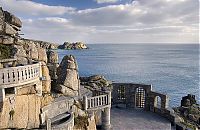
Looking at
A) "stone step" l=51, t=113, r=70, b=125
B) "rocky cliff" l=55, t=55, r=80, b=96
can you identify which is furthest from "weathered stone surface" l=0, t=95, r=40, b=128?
"rocky cliff" l=55, t=55, r=80, b=96

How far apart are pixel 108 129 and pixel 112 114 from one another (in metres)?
4.82

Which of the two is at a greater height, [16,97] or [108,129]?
[16,97]

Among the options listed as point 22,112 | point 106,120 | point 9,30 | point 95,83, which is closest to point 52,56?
point 9,30

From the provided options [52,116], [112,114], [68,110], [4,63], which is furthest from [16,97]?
[112,114]

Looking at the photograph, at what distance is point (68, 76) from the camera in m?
26.9

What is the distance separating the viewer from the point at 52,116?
23109mm

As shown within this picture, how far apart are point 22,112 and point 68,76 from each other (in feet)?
25.7

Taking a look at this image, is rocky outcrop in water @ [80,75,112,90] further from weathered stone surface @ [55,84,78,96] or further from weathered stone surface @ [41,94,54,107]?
weathered stone surface @ [41,94,54,107]

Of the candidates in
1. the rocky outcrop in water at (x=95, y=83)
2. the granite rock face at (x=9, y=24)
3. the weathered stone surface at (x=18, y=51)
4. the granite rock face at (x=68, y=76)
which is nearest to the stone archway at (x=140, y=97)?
the rocky outcrop in water at (x=95, y=83)

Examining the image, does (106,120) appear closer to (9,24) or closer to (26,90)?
(26,90)

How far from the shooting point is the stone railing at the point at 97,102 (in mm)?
26094

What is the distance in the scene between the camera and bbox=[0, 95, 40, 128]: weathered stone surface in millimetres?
18984

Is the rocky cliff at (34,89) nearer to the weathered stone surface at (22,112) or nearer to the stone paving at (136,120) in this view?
the weathered stone surface at (22,112)

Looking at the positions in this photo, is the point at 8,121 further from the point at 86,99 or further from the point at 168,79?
the point at 168,79
